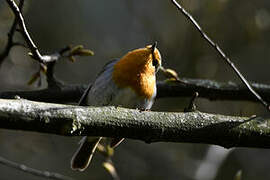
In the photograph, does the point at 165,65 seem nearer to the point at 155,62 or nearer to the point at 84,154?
the point at 155,62

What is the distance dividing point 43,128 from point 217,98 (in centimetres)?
187

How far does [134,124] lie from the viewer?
220 centimetres

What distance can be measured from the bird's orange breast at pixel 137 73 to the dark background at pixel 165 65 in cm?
143

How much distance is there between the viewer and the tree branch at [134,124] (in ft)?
6.45

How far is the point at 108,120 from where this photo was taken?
215 cm

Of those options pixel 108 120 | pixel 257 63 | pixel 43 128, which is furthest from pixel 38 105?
pixel 257 63

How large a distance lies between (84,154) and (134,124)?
5.92 ft

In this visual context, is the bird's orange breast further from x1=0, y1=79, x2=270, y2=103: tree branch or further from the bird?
x1=0, y1=79, x2=270, y2=103: tree branch

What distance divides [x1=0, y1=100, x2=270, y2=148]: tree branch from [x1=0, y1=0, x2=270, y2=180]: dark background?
2439 mm

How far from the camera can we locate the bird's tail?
12.7 ft

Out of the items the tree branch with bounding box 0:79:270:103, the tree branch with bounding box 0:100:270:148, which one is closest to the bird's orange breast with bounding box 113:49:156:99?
the tree branch with bounding box 0:79:270:103

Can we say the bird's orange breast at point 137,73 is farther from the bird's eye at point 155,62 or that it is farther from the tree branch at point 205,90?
the tree branch at point 205,90

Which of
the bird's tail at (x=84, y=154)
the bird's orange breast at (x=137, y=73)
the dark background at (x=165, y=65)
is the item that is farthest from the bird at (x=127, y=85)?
the dark background at (x=165, y=65)

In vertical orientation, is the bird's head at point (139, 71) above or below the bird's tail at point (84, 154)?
above
